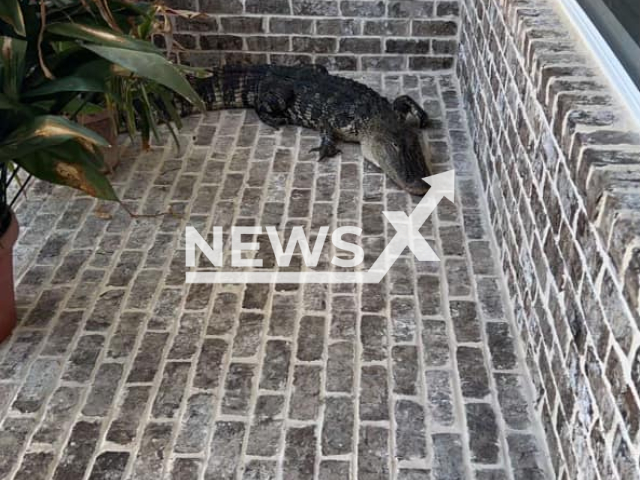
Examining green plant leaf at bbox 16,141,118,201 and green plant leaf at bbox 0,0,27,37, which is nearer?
green plant leaf at bbox 0,0,27,37

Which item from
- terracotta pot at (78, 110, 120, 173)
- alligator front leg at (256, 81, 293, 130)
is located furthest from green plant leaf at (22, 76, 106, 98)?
alligator front leg at (256, 81, 293, 130)

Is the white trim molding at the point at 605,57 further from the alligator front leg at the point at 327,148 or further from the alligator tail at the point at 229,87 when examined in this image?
the alligator tail at the point at 229,87

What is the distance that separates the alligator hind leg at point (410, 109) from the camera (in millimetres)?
3939

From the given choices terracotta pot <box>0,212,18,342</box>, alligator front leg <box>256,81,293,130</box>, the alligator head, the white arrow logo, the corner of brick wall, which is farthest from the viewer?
alligator front leg <box>256,81,293,130</box>

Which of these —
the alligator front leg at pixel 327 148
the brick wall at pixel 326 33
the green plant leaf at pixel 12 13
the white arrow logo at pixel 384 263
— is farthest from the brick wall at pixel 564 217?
the green plant leaf at pixel 12 13

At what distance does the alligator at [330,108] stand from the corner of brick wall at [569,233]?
1.98ft

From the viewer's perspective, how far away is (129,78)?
260cm

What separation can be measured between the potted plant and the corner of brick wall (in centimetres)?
107

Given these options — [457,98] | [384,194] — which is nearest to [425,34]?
[457,98]

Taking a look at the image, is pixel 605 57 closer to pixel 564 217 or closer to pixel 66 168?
pixel 564 217

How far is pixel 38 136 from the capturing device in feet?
6.95

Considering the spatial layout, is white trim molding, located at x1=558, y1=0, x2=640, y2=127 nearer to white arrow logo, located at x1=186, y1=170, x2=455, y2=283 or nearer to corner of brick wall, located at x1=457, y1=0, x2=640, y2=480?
corner of brick wall, located at x1=457, y1=0, x2=640, y2=480

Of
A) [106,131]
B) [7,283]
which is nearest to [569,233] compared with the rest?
[7,283]

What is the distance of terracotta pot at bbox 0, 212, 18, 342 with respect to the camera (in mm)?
2508
